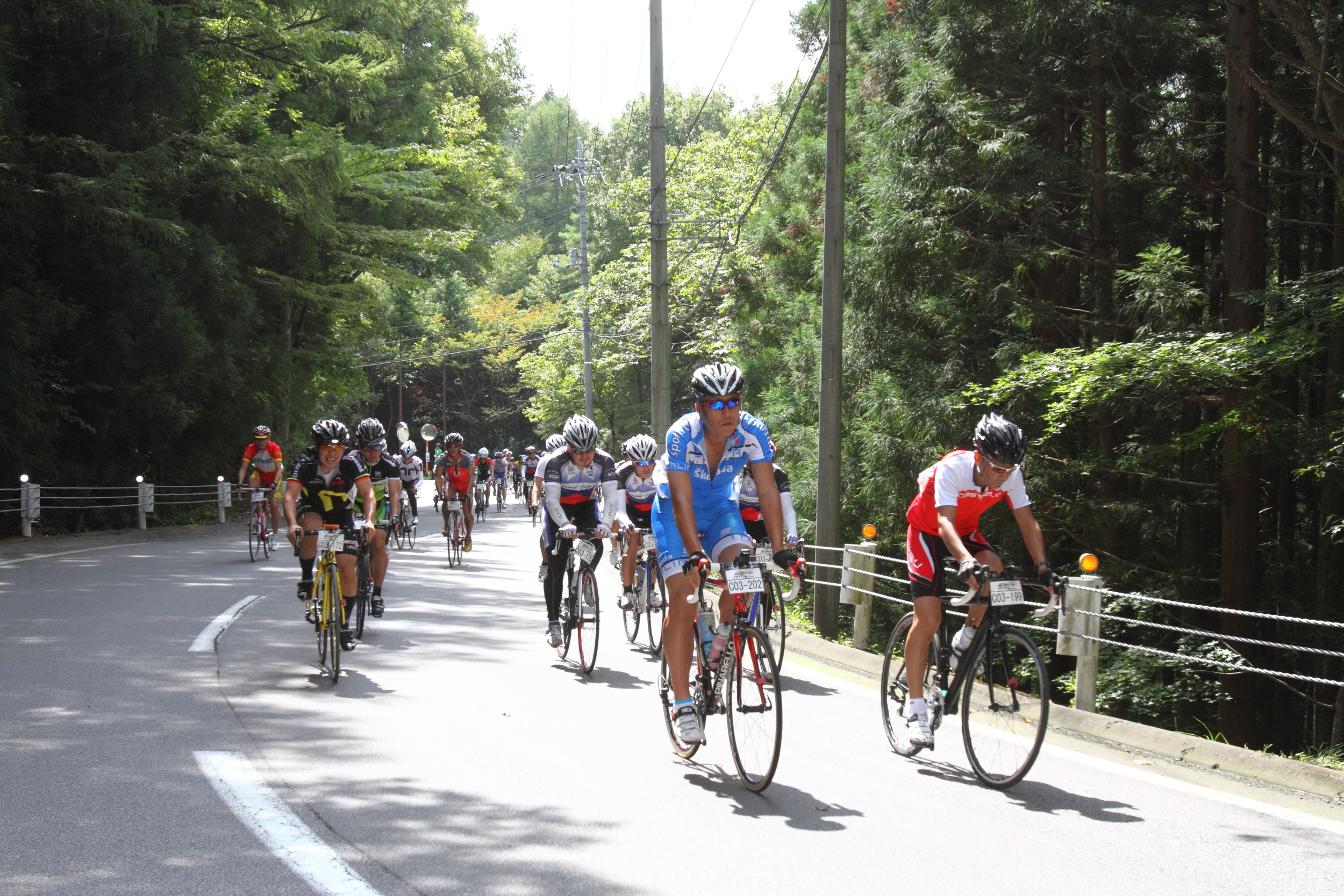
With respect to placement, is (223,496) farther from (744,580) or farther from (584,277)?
(744,580)

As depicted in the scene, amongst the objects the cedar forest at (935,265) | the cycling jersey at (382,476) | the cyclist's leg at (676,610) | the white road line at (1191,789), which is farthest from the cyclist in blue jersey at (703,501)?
the cycling jersey at (382,476)

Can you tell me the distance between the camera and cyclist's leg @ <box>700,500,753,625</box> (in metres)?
6.25

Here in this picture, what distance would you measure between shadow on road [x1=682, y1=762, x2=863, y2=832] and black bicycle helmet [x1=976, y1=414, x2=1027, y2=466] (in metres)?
1.92

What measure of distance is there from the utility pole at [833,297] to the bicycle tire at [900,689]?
531cm

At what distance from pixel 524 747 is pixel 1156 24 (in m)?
11.2

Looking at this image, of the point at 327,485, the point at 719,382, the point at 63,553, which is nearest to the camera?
the point at 719,382

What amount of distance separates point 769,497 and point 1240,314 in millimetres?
7864

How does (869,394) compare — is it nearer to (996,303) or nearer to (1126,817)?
(996,303)

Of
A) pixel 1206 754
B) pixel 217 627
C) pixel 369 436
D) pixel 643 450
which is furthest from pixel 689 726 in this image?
pixel 369 436

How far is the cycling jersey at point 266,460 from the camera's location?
722 inches

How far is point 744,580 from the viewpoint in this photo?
18.0 feet

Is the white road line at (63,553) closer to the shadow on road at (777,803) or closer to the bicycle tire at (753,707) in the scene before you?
the shadow on road at (777,803)

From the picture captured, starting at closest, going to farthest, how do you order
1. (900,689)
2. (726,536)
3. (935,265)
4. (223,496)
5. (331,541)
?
(726,536)
(900,689)
(331,541)
(935,265)
(223,496)

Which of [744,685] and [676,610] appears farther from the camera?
[676,610]
